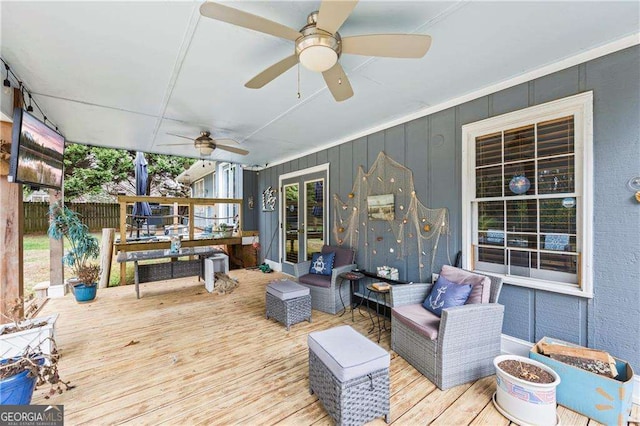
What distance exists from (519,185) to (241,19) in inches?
112

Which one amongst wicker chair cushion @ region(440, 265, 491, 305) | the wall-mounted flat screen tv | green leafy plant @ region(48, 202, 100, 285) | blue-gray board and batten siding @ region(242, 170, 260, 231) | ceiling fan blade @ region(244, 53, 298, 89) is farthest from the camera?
blue-gray board and batten siding @ region(242, 170, 260, 231)

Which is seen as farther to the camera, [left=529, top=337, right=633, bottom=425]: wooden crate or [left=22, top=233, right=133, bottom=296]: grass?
[left=22, top=233, right=133, bottom=296]: grass

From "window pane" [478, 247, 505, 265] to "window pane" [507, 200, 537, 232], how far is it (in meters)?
0.28

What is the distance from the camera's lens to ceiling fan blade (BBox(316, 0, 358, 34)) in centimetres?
131

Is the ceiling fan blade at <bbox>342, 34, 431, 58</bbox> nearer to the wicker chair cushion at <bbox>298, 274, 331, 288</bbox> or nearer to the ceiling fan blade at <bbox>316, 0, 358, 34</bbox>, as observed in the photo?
the ceiling fan blade at <bbox>316, 0, 358, 34</bbox>

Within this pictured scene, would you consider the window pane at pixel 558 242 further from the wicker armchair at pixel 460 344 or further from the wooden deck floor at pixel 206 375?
the wooden deck floor at pixel 206 375

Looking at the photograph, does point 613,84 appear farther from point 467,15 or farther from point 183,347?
point 183,347

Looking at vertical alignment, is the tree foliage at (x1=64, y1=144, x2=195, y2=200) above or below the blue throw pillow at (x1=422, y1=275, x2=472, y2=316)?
above

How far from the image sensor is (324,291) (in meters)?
3.78

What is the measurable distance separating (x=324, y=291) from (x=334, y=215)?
153 cm

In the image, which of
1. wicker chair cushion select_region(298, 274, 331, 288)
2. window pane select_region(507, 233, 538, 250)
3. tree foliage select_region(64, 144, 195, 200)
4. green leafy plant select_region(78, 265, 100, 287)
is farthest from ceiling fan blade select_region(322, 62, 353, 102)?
tree foliage select_region(64, 144, 195, 200)

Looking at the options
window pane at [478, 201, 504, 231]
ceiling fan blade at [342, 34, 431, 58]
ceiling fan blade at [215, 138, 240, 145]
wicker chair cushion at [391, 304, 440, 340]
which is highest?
ceiling fan blade at [215, 138, 240, 145]

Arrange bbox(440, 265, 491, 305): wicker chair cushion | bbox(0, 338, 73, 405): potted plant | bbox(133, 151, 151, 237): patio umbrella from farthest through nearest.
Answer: bbox(133, 151, 151, 237): patio umbrella < bbox(440, 265, 491, 305): wicker chair cushion < bbox(0, 338, 73, 405): potted plant

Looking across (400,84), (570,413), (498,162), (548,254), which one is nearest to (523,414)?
(570,413)
